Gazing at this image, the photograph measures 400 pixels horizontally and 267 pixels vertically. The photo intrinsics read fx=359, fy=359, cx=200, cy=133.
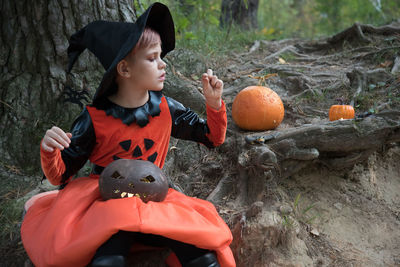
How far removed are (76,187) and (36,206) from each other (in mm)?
343

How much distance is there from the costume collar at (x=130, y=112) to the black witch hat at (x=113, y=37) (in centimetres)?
7

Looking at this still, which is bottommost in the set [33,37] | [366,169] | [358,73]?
[366,169]

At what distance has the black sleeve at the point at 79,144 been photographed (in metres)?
2.31

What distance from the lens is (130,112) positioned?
2361 mm

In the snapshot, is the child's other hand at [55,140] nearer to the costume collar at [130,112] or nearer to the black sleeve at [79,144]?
the black sleeve at [79,144]

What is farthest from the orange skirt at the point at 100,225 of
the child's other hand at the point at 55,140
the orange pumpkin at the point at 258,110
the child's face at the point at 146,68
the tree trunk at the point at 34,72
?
the orange pumpkin at the point at 258,110

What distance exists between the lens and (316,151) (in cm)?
293

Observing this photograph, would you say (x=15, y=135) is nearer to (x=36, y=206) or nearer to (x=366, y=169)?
(x=36, y=206)

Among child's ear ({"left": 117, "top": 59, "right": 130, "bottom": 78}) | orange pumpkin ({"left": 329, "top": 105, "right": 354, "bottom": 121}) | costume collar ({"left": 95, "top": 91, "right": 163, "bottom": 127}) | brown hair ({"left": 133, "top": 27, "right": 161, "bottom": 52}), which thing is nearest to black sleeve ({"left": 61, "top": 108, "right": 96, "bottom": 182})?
costume collar ({"left": 95, "top": 91, "right": 163, "bottom": 127})

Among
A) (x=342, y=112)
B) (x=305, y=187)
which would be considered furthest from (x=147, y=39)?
(x=342, y=112)

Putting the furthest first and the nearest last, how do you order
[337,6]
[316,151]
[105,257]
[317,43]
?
[337,6] → [317,43] → [316,151] → [105,257]

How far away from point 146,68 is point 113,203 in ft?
2.79

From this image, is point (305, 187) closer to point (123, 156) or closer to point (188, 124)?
point (188, 124)

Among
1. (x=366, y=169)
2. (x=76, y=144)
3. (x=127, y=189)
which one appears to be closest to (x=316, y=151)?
(x=366, y=169)
